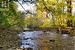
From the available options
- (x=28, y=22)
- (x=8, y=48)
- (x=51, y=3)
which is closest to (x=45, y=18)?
(x=28, y=22)

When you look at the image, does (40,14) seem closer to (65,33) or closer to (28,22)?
(28,22)

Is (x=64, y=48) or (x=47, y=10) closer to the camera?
(x=47, y=10)

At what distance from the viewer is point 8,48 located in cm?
368

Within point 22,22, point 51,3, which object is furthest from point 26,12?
point 51,3

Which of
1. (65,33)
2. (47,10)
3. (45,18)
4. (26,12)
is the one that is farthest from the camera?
(65,33)

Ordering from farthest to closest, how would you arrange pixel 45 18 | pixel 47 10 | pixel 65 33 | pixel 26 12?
pixel 65 33 < pixel 45 18 < pixel 26 12 < pixel 47 10

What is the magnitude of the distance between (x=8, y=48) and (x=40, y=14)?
2.28ft

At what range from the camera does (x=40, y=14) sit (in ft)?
12.7

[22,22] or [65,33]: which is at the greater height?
[22,22]

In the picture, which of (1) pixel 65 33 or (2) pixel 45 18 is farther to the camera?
(1) pixel 65 33

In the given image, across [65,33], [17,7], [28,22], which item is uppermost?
[17,7]

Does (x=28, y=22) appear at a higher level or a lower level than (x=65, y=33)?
higher

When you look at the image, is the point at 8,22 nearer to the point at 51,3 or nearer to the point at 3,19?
the point at 3,19

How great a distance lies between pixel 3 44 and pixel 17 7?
2.22 ft
